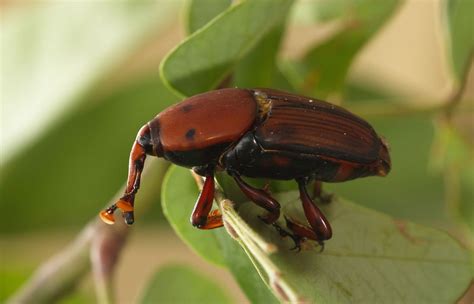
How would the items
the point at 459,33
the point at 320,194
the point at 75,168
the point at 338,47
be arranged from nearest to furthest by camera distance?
the point at 320,194
the point at 459,33
the point at 338,47
the point at 75,168

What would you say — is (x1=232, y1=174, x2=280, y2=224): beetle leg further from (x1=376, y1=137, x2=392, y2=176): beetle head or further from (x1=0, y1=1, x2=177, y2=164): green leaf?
(x1=0, y1=1, x2=177, y2=164): green leaf

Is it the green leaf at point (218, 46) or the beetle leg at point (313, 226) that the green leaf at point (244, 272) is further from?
the green leaf at point (218, 46)

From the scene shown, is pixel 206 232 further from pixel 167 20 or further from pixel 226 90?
pixel 167 20

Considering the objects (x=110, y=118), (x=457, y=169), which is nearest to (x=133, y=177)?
(x=457, y=169)

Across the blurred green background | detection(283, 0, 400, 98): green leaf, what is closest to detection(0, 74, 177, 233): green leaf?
the blurred green background

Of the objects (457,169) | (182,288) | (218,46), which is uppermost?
(218,46)

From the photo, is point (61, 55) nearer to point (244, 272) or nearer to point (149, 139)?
point (149, 139)

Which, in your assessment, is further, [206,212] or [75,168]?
[75,168]

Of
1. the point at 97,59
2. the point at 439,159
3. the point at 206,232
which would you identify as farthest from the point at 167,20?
the point at 206,232
